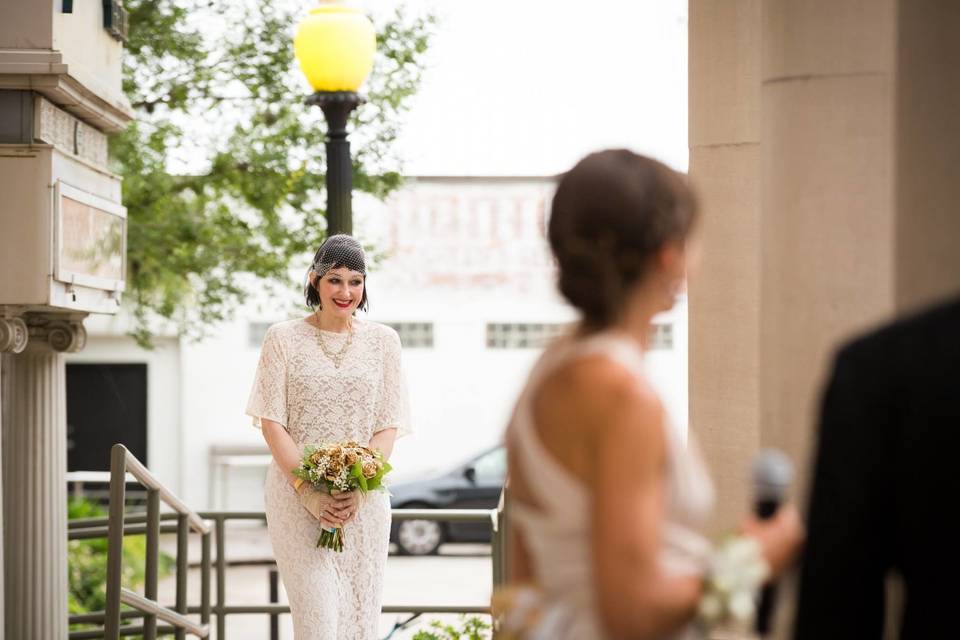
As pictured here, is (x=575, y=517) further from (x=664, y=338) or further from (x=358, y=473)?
(x=664, y=338)

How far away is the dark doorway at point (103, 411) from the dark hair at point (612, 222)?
25620 millimetres

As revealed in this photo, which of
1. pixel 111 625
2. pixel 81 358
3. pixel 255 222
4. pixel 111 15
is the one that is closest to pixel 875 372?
pixel 111 625

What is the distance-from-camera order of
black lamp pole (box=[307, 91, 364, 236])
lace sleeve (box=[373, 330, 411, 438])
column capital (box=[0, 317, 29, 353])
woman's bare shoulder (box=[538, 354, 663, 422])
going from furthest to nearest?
black lamp pole (box=[307, 91, 364, 236]), column capital (box=[0, 317, 29, 353]), lace sleeve (box=[373, 330, 411, 438]), woman's bare shoulder (box=[538, 354, 663, 422])

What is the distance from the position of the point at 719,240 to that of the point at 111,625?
11.7 feet

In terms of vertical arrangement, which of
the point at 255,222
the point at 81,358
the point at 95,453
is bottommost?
the point at 95,453

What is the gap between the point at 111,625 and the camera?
23.7 feet

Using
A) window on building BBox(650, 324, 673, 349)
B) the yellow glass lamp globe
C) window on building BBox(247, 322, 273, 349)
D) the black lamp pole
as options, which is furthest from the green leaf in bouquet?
window on building BBox(650, 324, 673, 349)

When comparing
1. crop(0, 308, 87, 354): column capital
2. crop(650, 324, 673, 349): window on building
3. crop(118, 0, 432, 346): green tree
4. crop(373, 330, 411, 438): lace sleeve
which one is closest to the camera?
crop(373, 330, 411, 438): lace sleeve

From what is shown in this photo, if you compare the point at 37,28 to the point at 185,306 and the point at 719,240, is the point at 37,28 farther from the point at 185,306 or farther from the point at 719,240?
the point at 185,306

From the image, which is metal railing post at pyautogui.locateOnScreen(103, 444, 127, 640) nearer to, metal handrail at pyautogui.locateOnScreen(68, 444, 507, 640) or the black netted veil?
metal handrail at pyautogui.locateOnScreen(68, 444, 507, 640)

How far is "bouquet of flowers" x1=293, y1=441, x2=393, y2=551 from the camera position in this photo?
687cm

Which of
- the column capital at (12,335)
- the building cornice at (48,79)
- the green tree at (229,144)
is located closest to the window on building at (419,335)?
the green tree at (229,144)

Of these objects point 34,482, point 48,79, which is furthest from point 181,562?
point 48,79

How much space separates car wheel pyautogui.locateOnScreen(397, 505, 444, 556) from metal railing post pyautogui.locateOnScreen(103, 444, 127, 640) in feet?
45.1
